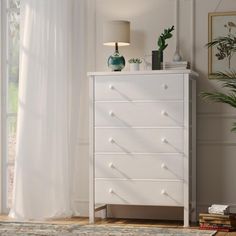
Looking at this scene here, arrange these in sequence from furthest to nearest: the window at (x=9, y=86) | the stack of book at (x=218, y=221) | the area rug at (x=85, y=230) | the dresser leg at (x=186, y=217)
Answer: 1. the window at (x=9, y=86)
2. the dresser leg at (x=186, y=217)
3. the stack of book at (x=218, y=221)
4. the area rug at (x=85, y=230)

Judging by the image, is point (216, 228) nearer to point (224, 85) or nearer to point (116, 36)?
point (224, 85)

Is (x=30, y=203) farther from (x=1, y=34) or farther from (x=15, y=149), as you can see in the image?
(x=1, y=34)

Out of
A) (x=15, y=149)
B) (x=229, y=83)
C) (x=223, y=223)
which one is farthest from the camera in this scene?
(x=15, y=149)

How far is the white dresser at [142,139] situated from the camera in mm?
5602

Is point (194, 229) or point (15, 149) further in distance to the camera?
point (15, 149)

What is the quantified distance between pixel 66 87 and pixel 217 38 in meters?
1.46

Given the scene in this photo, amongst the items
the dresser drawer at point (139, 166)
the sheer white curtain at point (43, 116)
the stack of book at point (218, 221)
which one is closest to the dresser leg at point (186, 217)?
the stack of book at point (218, 221)

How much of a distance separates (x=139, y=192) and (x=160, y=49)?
51.1 inches

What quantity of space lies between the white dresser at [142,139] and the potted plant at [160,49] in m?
0.18

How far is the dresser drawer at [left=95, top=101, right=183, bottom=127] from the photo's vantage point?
562 centimetres

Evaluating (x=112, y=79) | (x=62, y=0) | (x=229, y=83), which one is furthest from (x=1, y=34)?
(x=229, y=83)

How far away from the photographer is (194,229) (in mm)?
5496

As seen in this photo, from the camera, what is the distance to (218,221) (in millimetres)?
5484

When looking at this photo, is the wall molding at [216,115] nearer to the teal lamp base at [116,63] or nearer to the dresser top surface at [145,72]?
the dresser top surface at [145,72]
